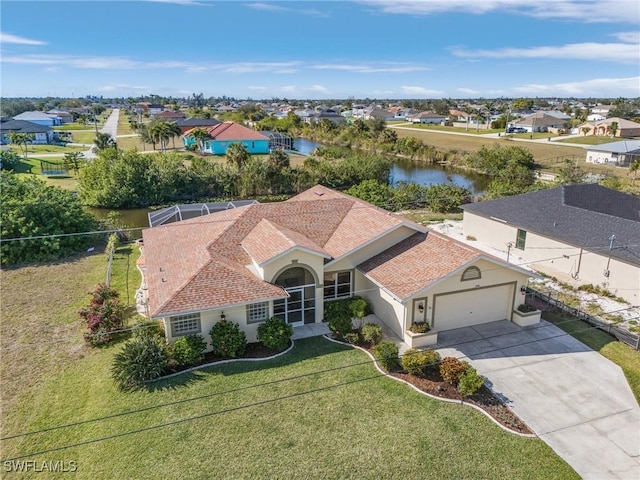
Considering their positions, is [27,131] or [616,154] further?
[27,131]

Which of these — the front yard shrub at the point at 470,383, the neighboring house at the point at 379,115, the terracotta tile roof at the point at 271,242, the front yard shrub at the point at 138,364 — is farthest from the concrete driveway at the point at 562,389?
the neighboring house at the point at 379,115

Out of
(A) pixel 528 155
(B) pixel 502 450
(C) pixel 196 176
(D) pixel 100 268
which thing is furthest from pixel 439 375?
(A) pixel 528 155

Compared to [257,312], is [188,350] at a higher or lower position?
lower

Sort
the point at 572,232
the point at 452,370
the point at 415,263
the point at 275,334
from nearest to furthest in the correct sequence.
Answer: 1. the point at 452,370
2. the point at 275,334
3. the point at 415,263
4. the point at 572,232

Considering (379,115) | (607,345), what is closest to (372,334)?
(607,345)

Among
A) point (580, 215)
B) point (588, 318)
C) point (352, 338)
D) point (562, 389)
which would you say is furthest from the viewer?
point (580, 215)

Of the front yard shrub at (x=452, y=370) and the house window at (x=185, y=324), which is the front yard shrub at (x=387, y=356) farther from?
the house window at (x=185, y=324)

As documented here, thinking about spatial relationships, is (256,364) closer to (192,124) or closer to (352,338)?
(352,338)

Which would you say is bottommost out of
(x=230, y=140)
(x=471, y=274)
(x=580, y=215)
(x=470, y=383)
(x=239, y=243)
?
(x=470, y=383)
